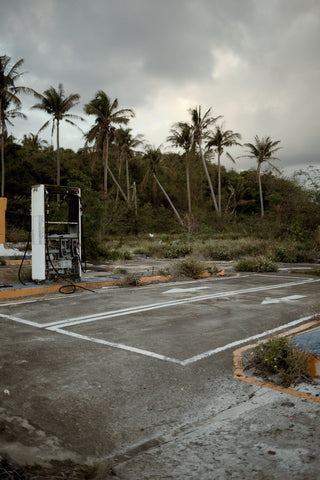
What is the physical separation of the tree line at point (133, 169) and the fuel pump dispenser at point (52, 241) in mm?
8216

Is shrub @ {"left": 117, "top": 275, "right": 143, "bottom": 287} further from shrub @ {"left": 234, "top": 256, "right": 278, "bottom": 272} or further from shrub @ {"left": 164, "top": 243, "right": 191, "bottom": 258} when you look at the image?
→ shrub @ {"left": 164, "top": 243, "right": 191, "bottom": 258}

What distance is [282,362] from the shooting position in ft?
15.6

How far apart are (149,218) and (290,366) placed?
4443 centimetres

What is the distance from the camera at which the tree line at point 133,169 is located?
3650 centimetres

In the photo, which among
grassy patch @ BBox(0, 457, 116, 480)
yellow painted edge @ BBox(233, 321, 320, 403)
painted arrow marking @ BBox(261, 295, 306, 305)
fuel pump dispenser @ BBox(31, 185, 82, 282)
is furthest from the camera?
fuel pump dispenser @ BBox(31, 185, 82, 282)

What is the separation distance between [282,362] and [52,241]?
8.34 metres

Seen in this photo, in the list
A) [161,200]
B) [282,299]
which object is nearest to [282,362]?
[282,299]

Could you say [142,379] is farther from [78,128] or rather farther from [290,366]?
[78,128]

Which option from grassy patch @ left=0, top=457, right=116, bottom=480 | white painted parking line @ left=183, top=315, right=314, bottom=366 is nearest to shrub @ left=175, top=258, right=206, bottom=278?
white painted parking line @ left=183, top=315, right=314, bottom=366

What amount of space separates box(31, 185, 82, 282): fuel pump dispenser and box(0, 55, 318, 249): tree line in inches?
323

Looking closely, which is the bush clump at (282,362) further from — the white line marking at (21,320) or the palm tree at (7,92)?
the palm tree at (7,92)

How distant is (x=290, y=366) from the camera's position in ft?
15.1

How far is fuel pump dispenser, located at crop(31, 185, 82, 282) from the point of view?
36.6ft

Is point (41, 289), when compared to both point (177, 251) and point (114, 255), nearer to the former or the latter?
point (114, 255)
